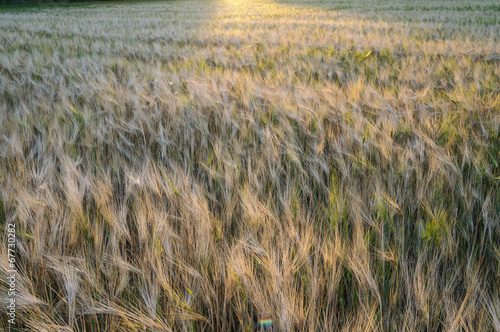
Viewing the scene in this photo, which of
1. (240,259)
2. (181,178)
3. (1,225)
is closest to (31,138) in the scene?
(1,225)

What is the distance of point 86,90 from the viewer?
6.97 feet

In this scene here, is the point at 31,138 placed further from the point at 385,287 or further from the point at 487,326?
the point at 487,326

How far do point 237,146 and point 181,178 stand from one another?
1.05 ft

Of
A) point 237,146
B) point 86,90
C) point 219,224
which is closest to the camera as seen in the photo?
point 219,224

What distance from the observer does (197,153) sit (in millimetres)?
1305

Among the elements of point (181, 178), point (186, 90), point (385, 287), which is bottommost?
point (385, 287)

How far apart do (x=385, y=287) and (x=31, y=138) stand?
1430mm

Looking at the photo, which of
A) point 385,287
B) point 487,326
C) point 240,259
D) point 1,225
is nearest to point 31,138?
point 1,225

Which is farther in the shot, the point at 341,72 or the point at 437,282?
the point at 341,72

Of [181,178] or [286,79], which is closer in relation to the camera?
[181,178]

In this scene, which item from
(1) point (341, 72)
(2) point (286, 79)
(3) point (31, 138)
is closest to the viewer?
Result: (3) point (31, 138)

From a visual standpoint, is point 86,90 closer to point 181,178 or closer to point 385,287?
point 181,178

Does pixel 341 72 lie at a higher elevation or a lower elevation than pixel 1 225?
higher

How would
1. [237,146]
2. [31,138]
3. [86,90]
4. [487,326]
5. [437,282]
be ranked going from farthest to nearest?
[86,90], [31,138], [237,146], [437,282], [487,326]
